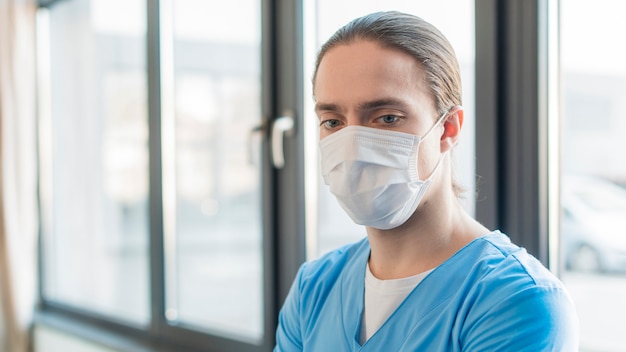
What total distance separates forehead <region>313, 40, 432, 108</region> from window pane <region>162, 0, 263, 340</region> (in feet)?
5.12

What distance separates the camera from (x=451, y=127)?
1133 millimetres

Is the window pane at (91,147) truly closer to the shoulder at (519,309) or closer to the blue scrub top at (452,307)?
the blue scrub top at (452,307)

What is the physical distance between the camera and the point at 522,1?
144cm

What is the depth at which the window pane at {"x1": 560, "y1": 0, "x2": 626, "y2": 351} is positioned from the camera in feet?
4.66

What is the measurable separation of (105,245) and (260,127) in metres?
1.77

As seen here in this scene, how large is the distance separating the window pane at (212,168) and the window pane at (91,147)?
0.36 meters

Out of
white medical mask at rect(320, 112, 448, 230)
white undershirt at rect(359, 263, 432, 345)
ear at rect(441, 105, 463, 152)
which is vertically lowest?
white undershirt at rect(359, 263, 432, 345)

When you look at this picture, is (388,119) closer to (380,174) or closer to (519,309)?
(380,174)

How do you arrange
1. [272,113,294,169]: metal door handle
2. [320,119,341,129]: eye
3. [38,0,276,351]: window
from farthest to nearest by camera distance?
[38,0,276,351]: window, [272,113,294,169]: metal door handle, [320,119,341,129]: eye

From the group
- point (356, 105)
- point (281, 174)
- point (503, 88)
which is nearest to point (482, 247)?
point (356, 105)

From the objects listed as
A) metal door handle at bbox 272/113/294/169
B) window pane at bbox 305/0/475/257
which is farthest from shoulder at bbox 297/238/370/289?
metal door handle at bbox 272/113/294/169

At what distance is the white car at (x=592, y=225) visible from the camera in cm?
145

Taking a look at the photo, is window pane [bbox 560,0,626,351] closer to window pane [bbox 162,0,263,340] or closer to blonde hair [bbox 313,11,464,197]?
blonde hair [bbox 313,11,464,197]

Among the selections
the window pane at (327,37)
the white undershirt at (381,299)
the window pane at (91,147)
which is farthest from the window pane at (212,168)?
the white undershirt at (381,299)
